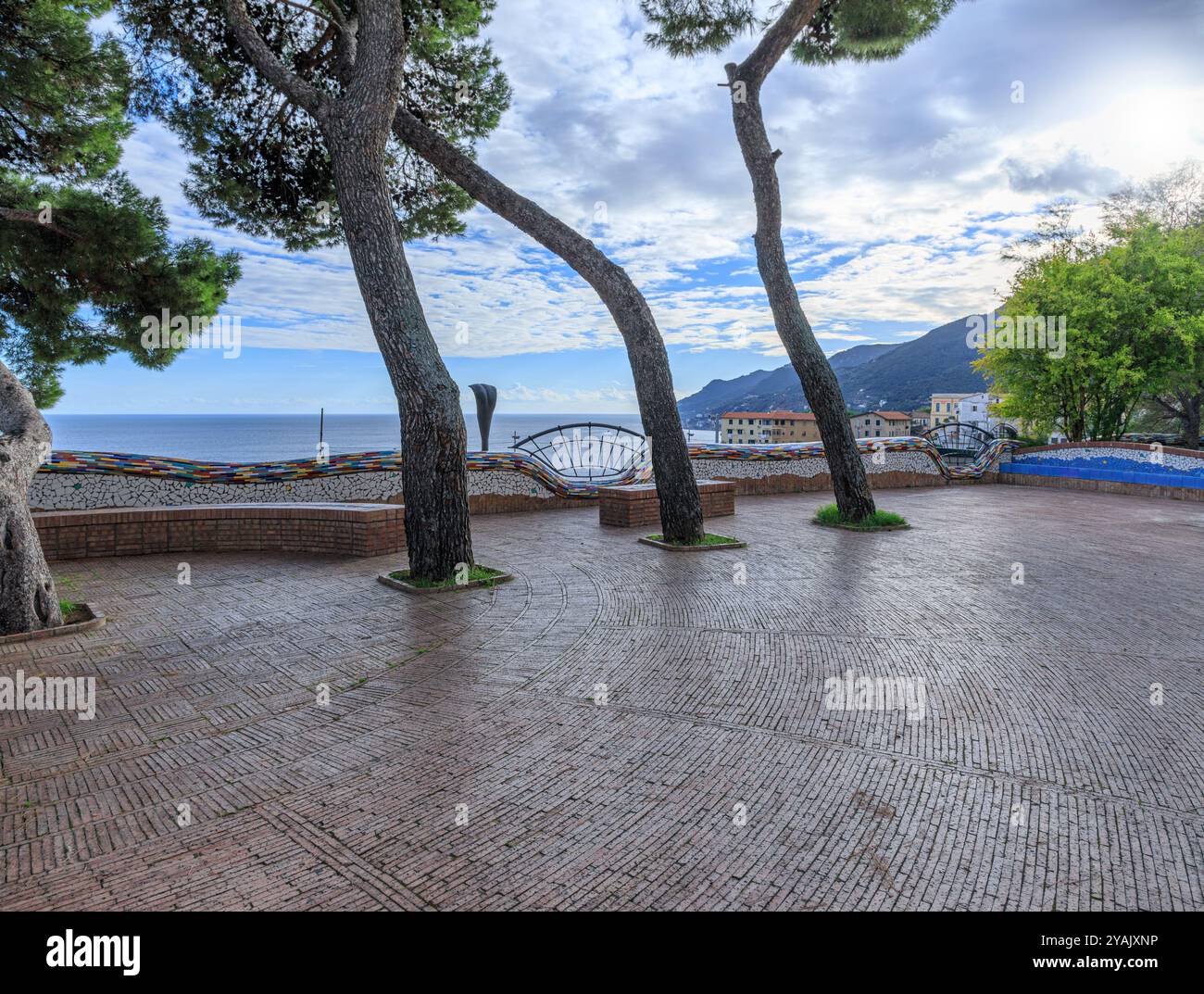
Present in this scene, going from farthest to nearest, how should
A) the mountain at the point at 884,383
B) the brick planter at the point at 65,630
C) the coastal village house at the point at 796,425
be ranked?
the mountain at the point at 884,383 → the coastal village house at the point at 796,425 → the brick planter at the point at 65,630

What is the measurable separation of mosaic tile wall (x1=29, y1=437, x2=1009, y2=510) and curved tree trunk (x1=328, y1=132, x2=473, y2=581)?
4574mm

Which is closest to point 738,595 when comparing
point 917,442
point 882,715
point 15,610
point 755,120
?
point 882,715

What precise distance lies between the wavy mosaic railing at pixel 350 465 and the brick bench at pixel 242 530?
89 cm

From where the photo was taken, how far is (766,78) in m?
10.6

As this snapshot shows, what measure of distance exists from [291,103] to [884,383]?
132680 millimetres

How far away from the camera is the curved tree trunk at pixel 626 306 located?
8.32 metres

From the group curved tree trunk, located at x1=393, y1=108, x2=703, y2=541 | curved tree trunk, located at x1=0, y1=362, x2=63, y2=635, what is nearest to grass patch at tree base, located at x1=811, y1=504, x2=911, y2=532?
curved tree trunk, located at x1=393, y1=108, x2=703, y2=541

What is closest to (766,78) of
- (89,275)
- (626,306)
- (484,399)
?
(626,306)

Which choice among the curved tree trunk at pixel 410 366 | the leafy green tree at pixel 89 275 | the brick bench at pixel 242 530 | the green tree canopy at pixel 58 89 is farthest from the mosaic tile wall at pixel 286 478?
the curved tree trunk at pixel 410 366

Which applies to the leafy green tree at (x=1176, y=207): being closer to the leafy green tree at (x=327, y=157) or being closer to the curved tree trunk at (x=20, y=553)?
the leafy green tree at (x=327, y=157)

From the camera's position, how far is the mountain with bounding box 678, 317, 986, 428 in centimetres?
11475

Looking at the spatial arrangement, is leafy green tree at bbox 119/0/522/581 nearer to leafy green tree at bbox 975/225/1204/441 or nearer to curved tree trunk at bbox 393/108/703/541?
curved tree trunk at bbox 393/108/703/541

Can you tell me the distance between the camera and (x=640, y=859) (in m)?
2.42

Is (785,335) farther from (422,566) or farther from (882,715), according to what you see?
(882,715)
